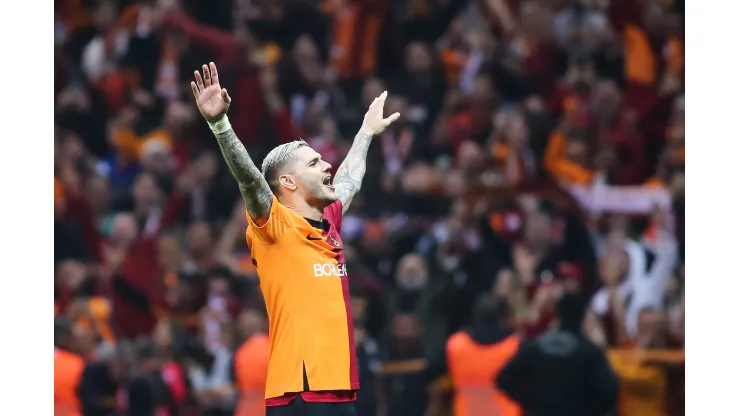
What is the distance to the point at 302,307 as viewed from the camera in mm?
4383

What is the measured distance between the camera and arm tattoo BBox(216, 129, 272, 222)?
4.14 m

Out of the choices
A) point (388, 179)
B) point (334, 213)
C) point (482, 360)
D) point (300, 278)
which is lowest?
point (482, 360)

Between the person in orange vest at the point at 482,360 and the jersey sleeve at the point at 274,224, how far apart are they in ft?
8.57

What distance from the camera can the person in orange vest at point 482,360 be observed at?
6.84m

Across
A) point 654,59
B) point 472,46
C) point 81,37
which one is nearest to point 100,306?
point 81,37

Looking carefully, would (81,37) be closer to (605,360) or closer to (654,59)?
(654,59)

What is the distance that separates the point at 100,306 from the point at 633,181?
3797 millimetres

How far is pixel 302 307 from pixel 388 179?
14.2ft

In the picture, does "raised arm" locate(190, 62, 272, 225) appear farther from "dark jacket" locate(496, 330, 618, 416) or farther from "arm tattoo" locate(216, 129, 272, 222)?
"dark jacket" locate(496, 330, 618, 416)

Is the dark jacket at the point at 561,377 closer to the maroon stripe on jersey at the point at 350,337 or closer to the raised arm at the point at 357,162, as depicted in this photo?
the raised arm at the point at 357,162

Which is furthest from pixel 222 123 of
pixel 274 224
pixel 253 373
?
pixel 253 373

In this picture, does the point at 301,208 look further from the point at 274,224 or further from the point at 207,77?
the point at 207,77

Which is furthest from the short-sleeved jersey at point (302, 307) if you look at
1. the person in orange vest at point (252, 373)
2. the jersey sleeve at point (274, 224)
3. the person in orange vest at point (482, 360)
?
the person in orange vest at point (252, 373)

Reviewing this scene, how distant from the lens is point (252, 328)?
756 cm
